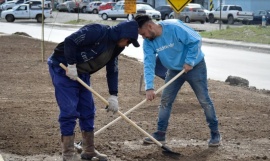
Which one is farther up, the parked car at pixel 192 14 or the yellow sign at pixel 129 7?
the yellow sign at pixel 129 7

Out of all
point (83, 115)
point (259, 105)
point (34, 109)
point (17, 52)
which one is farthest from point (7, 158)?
point (17, 52)

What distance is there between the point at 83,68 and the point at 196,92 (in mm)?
1551

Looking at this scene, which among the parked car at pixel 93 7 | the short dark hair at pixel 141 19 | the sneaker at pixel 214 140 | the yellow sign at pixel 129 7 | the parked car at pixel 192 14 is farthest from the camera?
the parked car at pixel 93 7

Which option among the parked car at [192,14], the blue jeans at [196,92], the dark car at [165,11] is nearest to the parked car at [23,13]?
the dark car at [165,11]

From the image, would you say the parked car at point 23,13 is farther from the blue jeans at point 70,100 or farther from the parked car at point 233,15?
the blue jeans at point 70,100

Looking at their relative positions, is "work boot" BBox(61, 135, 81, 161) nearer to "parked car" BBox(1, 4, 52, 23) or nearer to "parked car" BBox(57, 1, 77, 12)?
"parked car" BBox(1, 4, 52, 23)

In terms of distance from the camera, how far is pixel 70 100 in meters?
5.84

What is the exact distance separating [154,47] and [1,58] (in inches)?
429

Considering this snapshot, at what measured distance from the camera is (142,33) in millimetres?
6227

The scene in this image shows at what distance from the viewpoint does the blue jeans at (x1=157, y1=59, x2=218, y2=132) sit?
21.9 ft

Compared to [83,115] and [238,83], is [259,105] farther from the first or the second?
[83,115]

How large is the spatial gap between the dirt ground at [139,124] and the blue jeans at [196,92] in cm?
32

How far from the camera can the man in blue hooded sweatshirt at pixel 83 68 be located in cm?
567

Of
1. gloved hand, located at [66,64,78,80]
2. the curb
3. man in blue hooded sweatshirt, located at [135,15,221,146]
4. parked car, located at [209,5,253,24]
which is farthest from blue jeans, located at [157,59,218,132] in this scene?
parked car, located at [209,5,253,24]
